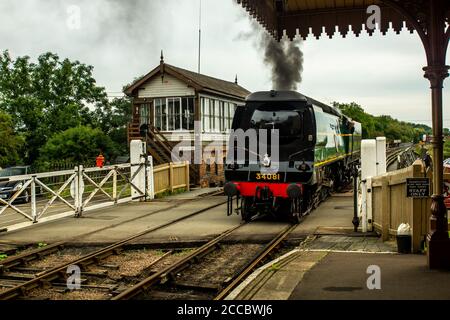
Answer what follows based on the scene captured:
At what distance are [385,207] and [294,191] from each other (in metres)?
3.13

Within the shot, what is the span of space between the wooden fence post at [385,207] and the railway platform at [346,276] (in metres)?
0.28

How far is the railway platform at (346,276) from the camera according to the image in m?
6.60

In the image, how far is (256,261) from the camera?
9.73m

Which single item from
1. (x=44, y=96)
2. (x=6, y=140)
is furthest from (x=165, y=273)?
(x=44, y=96)

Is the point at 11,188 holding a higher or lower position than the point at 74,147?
lower

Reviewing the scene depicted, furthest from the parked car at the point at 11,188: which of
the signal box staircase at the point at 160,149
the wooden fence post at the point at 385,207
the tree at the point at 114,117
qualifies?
the tree at the point at 114,117

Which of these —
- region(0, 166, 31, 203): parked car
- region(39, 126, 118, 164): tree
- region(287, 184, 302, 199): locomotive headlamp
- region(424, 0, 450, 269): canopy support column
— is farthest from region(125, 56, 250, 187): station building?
region(424, 0, 450, 269): canopy support column

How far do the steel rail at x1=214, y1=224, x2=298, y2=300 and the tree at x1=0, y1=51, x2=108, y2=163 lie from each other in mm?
34163

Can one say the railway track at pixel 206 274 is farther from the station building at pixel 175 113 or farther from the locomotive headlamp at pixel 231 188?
the station building at pixel 175 113

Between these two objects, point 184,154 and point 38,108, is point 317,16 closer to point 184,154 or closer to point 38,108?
point 184,154

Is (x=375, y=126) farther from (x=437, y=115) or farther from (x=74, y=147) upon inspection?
(x=437, y=115)

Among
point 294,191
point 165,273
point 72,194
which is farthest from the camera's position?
point 72,194

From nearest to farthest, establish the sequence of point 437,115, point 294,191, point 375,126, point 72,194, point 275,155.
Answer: point 437,115 < point 294,191 < point 275,155 < point 72,194 < point 375,126

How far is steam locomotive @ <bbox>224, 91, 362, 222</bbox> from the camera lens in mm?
14398
